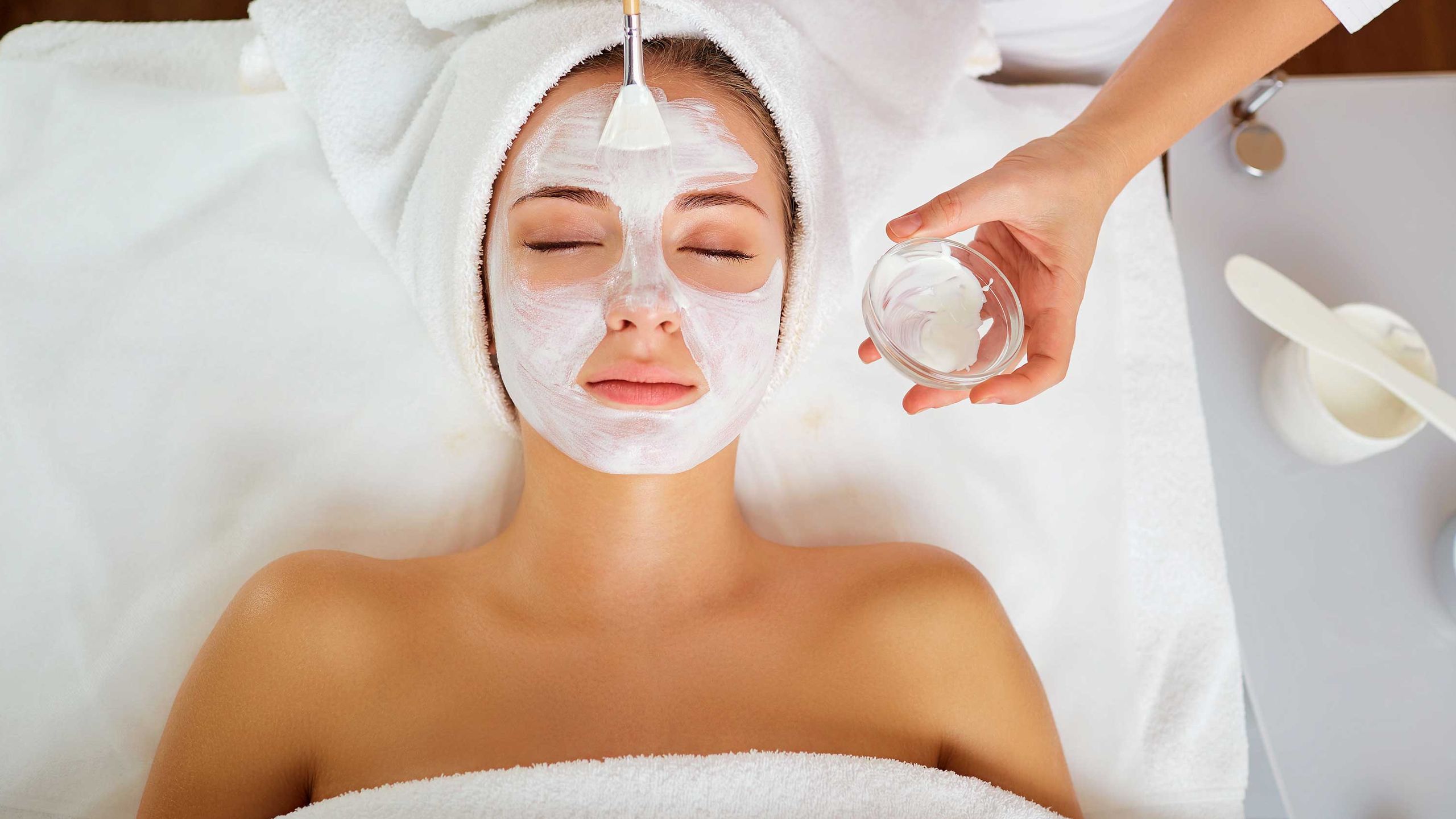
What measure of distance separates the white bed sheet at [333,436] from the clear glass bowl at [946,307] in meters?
0.33

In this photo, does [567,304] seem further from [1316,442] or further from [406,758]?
[1316,442]

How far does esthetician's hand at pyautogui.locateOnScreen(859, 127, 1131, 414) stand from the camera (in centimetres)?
111

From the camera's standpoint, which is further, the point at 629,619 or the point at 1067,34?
the point at 1067,34

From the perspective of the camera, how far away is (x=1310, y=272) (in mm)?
1540

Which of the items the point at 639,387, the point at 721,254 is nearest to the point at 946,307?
the point at 721,254

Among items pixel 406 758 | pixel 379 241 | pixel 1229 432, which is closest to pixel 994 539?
pixel 1229 432

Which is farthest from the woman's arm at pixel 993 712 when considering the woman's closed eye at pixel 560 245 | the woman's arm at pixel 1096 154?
the woman's closed eye at pixel 560 245

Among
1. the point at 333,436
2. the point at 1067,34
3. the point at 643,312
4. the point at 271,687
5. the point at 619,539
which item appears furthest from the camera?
the point at 1067,34

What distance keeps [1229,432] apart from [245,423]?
1.53 meters

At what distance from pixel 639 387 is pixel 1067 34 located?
103 cm

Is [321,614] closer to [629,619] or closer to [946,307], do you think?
[629,619]

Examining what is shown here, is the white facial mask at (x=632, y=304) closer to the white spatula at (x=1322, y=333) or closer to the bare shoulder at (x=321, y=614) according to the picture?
the bare shoulder at (x=321, y=614)

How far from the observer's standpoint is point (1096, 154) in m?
1.21

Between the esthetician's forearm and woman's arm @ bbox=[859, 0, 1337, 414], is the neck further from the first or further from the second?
the esthetician's forearm
